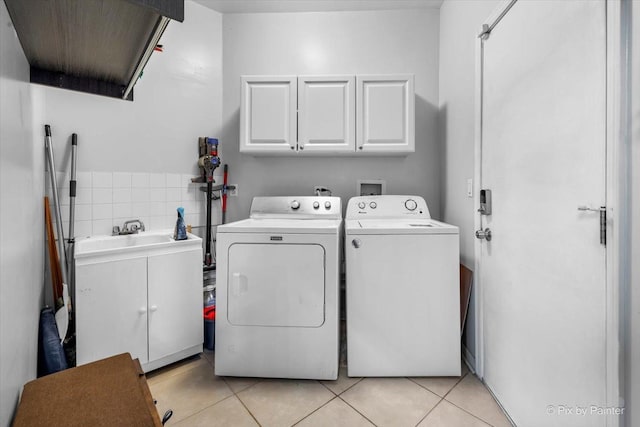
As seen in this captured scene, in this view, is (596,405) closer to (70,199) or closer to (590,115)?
(590,115)

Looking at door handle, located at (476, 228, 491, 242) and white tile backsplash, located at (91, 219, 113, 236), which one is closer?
door handle, located at (476, 228, 491, 242)

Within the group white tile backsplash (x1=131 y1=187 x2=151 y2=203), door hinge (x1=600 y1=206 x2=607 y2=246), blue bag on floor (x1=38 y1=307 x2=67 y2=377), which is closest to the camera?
door hinge (x1=600 y1=206 x2=607 y2=246)

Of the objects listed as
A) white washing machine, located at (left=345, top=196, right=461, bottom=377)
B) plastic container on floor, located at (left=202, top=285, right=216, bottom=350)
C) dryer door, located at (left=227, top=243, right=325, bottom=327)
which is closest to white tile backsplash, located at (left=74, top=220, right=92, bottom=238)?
plastic container on floor, located at (left=202, top=285, right=216, bottom=350)

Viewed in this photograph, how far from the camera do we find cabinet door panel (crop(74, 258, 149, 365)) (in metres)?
1.47

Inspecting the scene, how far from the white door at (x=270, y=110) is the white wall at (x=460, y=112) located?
48.9 inches

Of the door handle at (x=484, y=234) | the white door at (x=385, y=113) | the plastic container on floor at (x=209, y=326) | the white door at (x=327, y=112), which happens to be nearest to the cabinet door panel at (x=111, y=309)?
the plastic container on floor at (x=209, y=326)

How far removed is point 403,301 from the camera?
1.62m

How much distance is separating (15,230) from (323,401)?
1584 millimetres

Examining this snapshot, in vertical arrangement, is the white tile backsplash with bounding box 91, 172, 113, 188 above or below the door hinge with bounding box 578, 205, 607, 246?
above

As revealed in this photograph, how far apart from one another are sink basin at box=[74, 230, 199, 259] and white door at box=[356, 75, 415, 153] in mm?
1573

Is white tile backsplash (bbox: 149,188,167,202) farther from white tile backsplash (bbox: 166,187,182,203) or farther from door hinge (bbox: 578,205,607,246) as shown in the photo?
door hinge (bbox: 578,205,607,246)

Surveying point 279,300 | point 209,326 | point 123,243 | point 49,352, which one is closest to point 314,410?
point 279,300

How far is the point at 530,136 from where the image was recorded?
118 centimetres

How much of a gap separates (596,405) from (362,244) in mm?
1099
